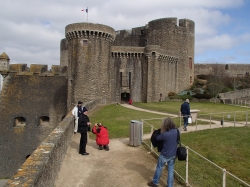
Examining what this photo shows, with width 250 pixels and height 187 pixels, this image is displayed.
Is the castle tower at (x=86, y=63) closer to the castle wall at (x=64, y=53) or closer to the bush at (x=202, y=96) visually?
the bush at (x=202, y=96)

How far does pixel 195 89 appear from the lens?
3647cm

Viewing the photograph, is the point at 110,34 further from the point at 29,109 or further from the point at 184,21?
the point at 184,21

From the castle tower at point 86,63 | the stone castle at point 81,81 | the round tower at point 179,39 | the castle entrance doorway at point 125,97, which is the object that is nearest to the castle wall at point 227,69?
the round tower at point 179,39

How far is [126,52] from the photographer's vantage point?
30250 millimetres

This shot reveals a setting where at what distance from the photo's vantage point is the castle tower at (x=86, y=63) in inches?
947

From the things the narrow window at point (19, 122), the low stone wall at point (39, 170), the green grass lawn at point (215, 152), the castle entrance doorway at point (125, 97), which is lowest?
the narrow window at point (19, 122)

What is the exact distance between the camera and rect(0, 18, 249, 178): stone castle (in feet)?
79.3

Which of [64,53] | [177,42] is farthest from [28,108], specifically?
[177,42]

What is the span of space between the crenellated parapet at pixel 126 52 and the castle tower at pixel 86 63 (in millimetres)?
5255

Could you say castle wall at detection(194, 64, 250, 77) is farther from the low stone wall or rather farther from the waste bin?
the low stone wall

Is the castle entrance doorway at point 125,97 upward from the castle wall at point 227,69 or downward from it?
downward

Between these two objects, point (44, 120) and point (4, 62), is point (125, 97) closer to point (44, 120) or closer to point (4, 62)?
point (44, 120)

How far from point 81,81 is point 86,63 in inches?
73.8

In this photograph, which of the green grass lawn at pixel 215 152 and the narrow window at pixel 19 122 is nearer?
the green grass lawn at pixel 215 152
